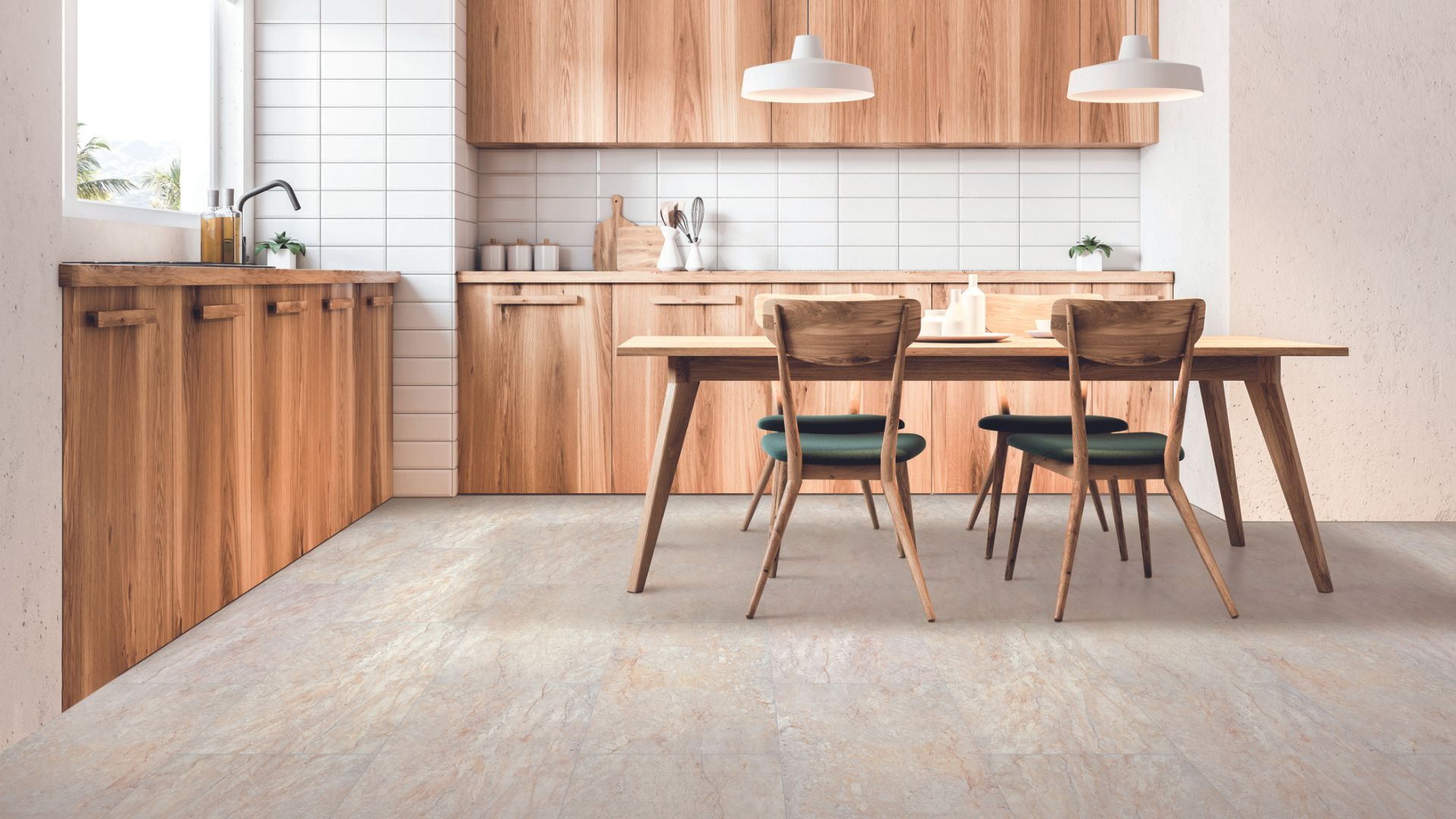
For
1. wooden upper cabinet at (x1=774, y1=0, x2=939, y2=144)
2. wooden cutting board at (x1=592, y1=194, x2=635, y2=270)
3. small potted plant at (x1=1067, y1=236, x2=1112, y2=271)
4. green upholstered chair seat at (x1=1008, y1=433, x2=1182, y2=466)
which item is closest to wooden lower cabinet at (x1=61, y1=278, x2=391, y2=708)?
wooden cutting board at (x1=592, y1=194, x2=635, y2=270)

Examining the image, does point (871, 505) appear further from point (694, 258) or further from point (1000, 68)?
point (1000, 68)

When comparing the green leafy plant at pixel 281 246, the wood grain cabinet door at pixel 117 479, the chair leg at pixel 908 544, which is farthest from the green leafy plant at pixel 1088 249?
the wood grain cabinet door at pixel 117 479

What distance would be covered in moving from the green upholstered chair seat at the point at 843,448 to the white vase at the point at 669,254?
5.62 ft

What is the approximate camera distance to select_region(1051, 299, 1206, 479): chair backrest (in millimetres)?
2795

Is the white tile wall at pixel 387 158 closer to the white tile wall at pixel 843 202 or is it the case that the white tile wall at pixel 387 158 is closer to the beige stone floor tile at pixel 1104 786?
the white tile wall at pixel 843 202

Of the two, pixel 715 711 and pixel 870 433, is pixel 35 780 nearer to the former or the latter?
pixel 715 711

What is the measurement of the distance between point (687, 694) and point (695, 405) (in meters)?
2.35

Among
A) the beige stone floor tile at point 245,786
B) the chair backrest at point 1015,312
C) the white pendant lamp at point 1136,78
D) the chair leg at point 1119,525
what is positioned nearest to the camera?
the beige stone floor tile at point 245,786

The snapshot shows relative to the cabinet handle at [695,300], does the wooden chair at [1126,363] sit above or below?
below

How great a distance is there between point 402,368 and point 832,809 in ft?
10.5

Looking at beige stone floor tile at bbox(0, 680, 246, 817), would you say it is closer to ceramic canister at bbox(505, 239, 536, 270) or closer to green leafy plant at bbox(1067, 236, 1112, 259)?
ceramic canister at bbox(505, 239, 536, 270)

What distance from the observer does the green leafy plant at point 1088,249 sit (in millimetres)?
4852

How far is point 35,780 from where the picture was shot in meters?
1.85

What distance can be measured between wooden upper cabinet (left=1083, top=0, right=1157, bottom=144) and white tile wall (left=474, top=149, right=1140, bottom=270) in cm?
28
